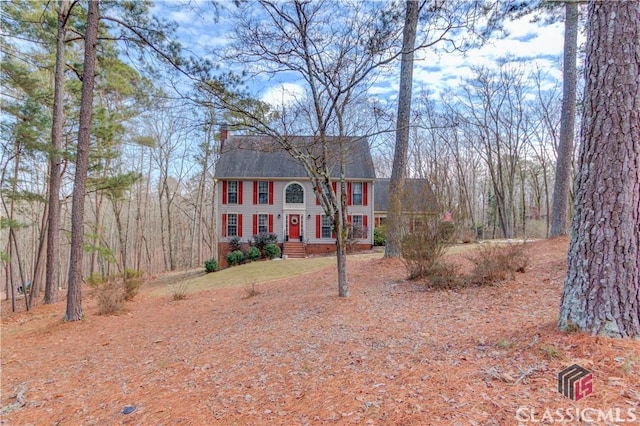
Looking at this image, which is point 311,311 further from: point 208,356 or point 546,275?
point 546,275

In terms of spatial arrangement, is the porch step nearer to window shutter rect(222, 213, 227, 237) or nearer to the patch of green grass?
the patch of green grass

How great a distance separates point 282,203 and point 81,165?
12.7 metres

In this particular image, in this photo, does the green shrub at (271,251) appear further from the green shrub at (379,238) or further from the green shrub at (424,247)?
the green shrub at (424,247)

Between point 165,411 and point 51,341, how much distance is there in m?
4.53

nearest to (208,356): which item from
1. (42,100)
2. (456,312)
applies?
(456,312)

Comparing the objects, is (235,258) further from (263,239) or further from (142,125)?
(142,125)

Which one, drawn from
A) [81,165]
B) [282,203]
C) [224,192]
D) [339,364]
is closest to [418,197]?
[339,364]

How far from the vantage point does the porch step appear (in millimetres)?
18141

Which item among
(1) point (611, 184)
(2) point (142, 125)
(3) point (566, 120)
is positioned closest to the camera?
(1) point (611, 184)

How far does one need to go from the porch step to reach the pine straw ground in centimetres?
1161

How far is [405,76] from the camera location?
30.4 ft

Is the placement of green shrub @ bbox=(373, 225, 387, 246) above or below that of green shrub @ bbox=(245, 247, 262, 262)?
above

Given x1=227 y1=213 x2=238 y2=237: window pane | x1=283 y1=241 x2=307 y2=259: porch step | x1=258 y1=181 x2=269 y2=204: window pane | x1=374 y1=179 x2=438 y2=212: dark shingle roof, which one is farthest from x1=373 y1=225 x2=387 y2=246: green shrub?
x1=374 y1=179 x2=438 y2=212: dark shingle roof

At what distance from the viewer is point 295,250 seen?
18.3 metres
